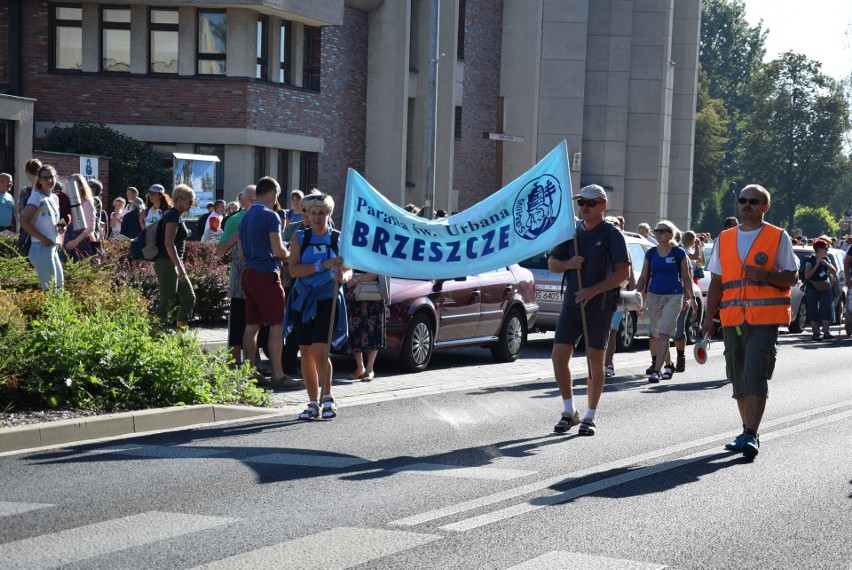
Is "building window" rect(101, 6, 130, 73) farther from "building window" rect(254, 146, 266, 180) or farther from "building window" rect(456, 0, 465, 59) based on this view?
"building window" rect(456, 0, 465, 59)

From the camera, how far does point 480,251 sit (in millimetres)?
11750

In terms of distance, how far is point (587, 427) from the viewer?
10.7 m

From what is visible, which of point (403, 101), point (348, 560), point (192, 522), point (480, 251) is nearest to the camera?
point (348, 560)

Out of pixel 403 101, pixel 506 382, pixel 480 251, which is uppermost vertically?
pixel 403 101

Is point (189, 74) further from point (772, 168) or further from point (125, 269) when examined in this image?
point (772, 168)

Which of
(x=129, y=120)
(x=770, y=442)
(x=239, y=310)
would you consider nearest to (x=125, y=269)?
(x=239, y=310)

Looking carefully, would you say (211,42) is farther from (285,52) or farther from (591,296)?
(591,296)

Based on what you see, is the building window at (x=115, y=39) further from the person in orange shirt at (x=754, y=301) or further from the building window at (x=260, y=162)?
the person in orange shirt at (x=754, y=301)

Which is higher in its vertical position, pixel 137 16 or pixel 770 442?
pixel 137 16

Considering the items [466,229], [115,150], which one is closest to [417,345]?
[466,229]

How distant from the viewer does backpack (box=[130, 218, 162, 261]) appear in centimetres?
1448

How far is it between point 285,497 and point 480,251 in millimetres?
4440

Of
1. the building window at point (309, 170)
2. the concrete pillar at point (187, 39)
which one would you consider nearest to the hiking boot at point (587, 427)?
the concrete pillar at point (187, 39)

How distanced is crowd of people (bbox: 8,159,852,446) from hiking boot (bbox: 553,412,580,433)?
0.01 m
